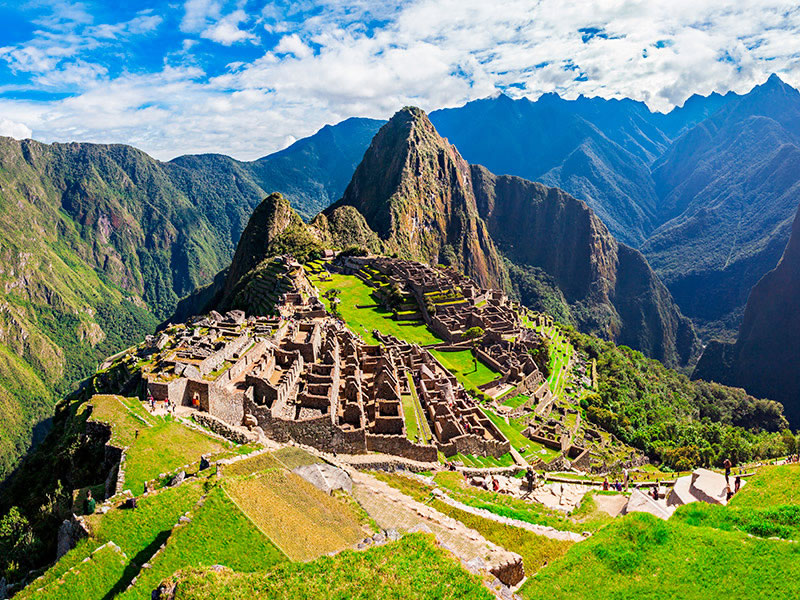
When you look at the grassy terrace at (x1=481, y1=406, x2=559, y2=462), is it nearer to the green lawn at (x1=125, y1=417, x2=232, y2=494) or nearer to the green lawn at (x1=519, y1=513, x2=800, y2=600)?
the green lawn at (x1=125, y1=417, x2=232, y2=494)

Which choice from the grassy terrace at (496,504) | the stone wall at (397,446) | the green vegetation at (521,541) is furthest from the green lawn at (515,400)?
the green vegetation at (521,541)

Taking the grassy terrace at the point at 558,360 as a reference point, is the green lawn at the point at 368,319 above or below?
above

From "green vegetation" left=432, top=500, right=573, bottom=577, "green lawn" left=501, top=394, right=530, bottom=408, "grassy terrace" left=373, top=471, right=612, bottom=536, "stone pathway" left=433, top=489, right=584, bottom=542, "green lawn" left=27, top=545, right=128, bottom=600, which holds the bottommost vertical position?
"green lawn" left=501, top=394, right=530, bottom=408

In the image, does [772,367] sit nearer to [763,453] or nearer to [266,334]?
[763,453]

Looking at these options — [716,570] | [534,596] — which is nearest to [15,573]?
[534,596]

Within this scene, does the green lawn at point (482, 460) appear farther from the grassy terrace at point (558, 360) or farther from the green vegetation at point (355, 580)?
the grassy terrace at point (558, 360)

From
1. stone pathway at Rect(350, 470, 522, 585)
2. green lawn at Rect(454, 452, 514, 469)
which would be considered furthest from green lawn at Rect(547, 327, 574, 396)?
stone pathway at Rect(350, 470, 522, 585)
